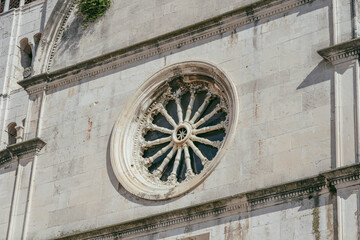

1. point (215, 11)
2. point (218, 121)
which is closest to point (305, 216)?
point (218, 121)

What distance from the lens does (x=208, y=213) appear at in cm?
2509

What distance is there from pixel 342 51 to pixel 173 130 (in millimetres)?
4364

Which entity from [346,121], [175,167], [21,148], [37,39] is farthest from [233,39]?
[37,39]

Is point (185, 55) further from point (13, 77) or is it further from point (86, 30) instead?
point (13, 77)

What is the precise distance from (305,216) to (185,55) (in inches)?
220

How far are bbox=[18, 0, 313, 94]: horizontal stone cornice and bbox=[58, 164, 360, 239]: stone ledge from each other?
435cm

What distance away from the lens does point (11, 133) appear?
101 feet

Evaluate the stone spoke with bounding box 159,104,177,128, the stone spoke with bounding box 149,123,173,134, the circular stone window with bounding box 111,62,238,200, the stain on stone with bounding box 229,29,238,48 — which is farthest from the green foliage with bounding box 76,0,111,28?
the stain on stone with bounding box 229,29,238,48

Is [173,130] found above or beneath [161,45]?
beneath

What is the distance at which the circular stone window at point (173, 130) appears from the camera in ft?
87.4

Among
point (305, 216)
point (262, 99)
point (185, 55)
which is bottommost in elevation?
point (305, 216)

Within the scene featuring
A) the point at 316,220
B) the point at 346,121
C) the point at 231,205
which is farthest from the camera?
the point at 231,205

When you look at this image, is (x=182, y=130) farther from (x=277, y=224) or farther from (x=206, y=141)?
(x=277, y=224)

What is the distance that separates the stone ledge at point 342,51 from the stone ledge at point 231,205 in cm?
266
